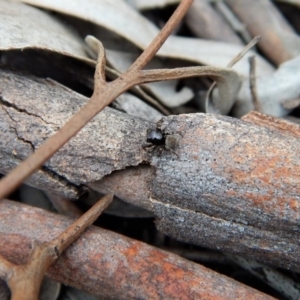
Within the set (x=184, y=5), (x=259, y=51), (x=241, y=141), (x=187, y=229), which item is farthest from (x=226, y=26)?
(x=187, y=229)

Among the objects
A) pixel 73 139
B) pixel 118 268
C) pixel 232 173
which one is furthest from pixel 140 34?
pixel 118 268

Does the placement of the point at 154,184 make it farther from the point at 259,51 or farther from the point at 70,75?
the point at 259,51

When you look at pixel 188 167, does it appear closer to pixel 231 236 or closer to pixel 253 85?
pixel 231 236

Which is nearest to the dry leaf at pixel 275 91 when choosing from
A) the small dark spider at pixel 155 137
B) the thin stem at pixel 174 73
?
the thin stem at pixel 174 73

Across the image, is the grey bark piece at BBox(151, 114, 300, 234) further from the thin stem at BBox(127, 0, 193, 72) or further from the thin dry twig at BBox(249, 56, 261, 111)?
the thin dry twig at BBox(249, 56, 261, 111)

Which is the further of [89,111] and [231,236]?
[231,236]

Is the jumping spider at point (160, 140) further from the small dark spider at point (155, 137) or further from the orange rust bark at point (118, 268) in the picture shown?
the orange rust bark at point (118, 268)
